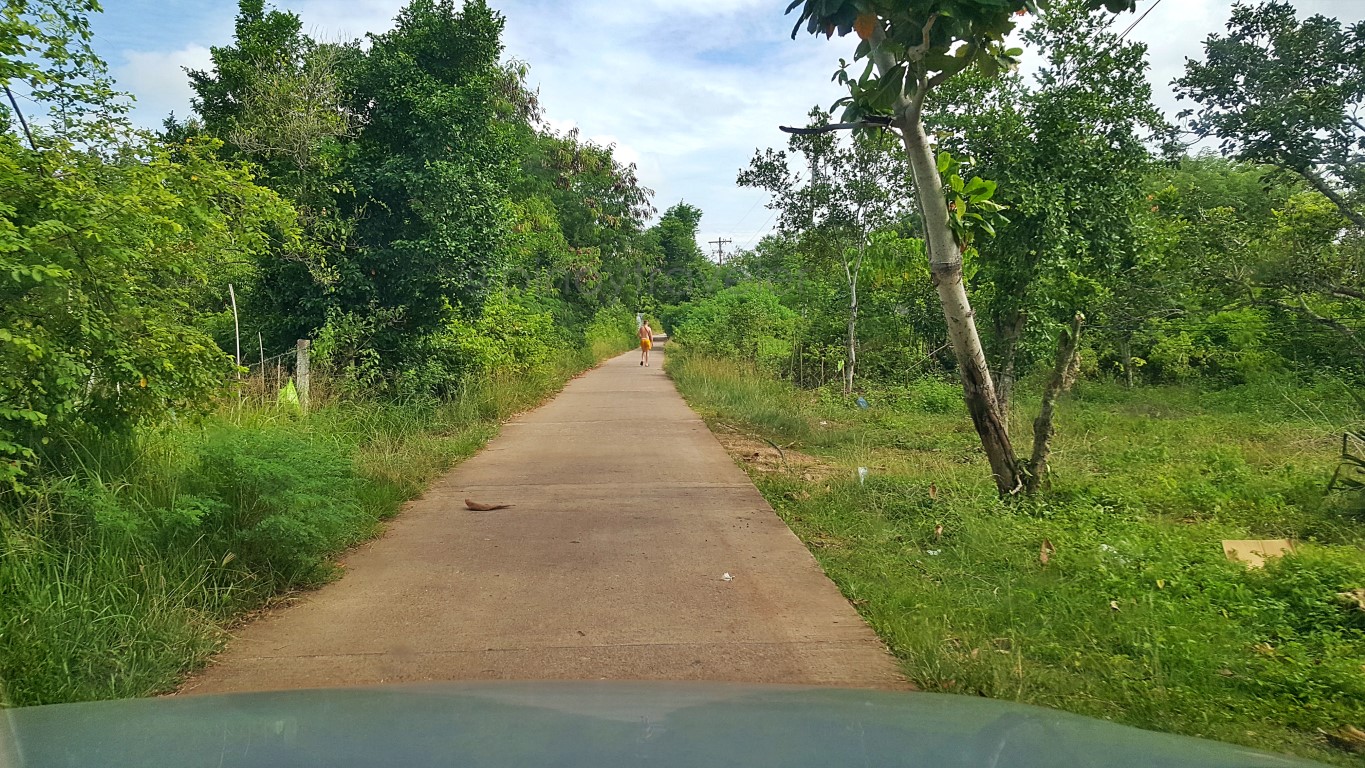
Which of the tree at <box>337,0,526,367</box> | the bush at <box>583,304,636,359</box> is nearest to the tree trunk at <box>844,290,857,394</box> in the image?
the tree at <box>337,0,526,367</box>

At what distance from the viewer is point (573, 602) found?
209 inches

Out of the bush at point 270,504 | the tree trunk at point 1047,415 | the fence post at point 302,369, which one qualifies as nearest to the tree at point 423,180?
the fence post at point 302,369

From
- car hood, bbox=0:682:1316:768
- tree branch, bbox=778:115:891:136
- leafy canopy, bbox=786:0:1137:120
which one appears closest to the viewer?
car hood, bbox=0:682:1316:768

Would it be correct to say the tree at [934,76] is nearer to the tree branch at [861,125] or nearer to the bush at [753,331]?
the tree branch at [861,125]

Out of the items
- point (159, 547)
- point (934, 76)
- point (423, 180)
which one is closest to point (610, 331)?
point (423, 180)

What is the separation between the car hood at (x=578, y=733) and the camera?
7.93 ft

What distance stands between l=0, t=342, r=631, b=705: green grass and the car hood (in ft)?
3.65

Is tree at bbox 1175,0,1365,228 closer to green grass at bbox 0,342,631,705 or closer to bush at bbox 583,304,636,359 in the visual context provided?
green grass at bbox 0,342,631,705

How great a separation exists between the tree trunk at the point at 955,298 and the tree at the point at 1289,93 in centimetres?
666

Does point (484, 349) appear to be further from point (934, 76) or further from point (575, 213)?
point (575, 213)

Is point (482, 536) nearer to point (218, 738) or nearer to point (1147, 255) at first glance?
point (218, 738)

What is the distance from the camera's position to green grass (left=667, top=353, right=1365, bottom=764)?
12.6 ft

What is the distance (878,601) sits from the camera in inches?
208

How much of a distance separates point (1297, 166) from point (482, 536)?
425 inches
